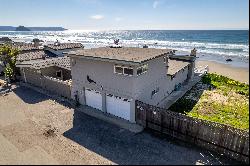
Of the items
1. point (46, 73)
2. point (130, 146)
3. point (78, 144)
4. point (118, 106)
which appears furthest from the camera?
point (46, 73)

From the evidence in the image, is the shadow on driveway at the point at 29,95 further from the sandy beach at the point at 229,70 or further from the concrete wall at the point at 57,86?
the sandy beach at the point at 229,70

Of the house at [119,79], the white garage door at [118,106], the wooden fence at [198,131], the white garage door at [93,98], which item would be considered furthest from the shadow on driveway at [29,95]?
the wooden fence at [198,131]

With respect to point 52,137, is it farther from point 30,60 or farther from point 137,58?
point 30,60

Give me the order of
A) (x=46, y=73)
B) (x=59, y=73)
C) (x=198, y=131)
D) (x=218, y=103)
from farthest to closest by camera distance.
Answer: (x=59, y=73)
(x=46, y=73)
(x=218, y=103)
(x=198, y=131)

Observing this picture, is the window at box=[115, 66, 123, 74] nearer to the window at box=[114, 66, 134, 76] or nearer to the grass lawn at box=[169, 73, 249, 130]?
the window at box=[114, 66, 134, 76]

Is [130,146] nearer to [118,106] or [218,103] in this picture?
[118,106]

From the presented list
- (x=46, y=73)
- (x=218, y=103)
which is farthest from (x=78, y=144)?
(x=46, y=73)
